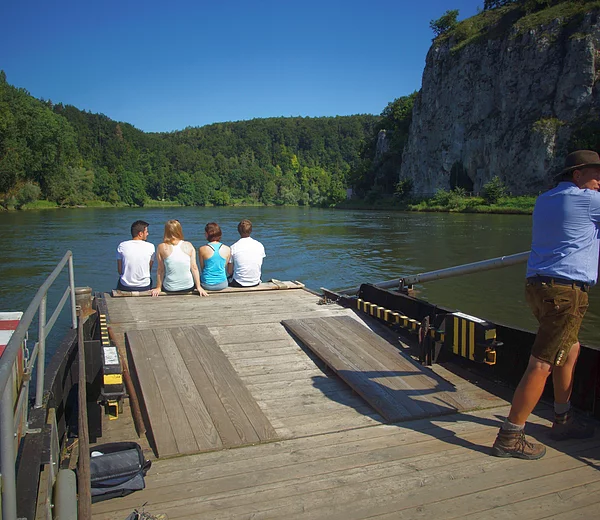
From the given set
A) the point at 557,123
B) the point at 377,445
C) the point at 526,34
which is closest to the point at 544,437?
the point at 377,445

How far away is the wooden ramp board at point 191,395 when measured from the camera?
3541 millimetres

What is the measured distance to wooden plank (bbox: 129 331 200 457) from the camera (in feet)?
11.4

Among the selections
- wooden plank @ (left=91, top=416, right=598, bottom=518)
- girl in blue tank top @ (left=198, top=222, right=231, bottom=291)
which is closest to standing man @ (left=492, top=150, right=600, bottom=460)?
wooden plank @ (left=91, top=416, right=598, bottom=518)

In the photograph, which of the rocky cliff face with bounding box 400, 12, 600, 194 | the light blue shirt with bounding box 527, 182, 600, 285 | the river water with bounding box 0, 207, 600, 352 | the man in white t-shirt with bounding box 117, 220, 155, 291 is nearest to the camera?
the light blue shirt with bounding box 527, 182, 600, 285

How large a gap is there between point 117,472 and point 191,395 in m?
1.24

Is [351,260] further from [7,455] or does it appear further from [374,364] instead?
[7,455]

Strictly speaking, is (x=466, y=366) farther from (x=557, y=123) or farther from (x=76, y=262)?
(x=557, y=123)

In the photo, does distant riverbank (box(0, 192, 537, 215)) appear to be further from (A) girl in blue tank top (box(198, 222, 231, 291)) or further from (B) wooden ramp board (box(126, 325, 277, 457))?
(B) wooden ramp board (box(126, 325, 277, 457))

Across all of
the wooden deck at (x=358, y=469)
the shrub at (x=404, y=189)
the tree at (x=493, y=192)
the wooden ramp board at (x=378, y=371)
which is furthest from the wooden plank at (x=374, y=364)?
the shrub at (x=404, y=189)

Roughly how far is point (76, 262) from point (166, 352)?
56.0 ft

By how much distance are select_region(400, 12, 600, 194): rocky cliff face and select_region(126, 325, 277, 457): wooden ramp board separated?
59961 mm

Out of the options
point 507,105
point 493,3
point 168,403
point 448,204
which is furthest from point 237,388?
point 493,3

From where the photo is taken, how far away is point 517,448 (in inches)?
127

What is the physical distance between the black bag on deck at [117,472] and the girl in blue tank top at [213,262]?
4760 mm
